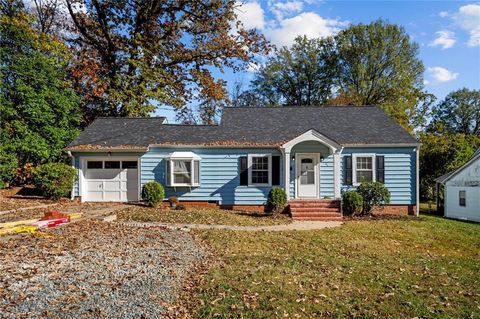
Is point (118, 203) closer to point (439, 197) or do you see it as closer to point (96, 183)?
point (96, 183)

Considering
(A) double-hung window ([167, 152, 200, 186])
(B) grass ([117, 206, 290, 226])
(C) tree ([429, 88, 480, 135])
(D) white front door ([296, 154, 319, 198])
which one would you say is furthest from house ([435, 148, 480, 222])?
(C) tree ([429, 88, 480, 135])

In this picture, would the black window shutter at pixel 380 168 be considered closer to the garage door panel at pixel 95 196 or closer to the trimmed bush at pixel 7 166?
the garage door panel at pixel 95 196

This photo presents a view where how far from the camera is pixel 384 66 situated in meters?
32.8

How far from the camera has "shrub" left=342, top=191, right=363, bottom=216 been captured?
14367 mm

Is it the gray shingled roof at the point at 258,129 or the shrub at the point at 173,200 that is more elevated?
the gray shingled roof at the point at 258,129

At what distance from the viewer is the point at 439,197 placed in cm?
2014

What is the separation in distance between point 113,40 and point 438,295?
2419cm

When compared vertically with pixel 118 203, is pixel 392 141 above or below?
above

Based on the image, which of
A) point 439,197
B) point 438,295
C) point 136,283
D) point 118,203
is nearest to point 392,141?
point 439,197

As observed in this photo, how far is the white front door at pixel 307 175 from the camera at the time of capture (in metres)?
15.7

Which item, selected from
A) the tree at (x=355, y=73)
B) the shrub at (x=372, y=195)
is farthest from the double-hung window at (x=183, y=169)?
the tree at (x=355, y=73)

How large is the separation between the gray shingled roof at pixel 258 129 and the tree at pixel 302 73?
18317 mm

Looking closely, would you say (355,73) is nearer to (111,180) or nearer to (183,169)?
(183,169)

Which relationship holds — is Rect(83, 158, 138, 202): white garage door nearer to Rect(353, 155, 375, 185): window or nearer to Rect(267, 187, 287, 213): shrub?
Rect(267, 187, 287, 213): shrub
